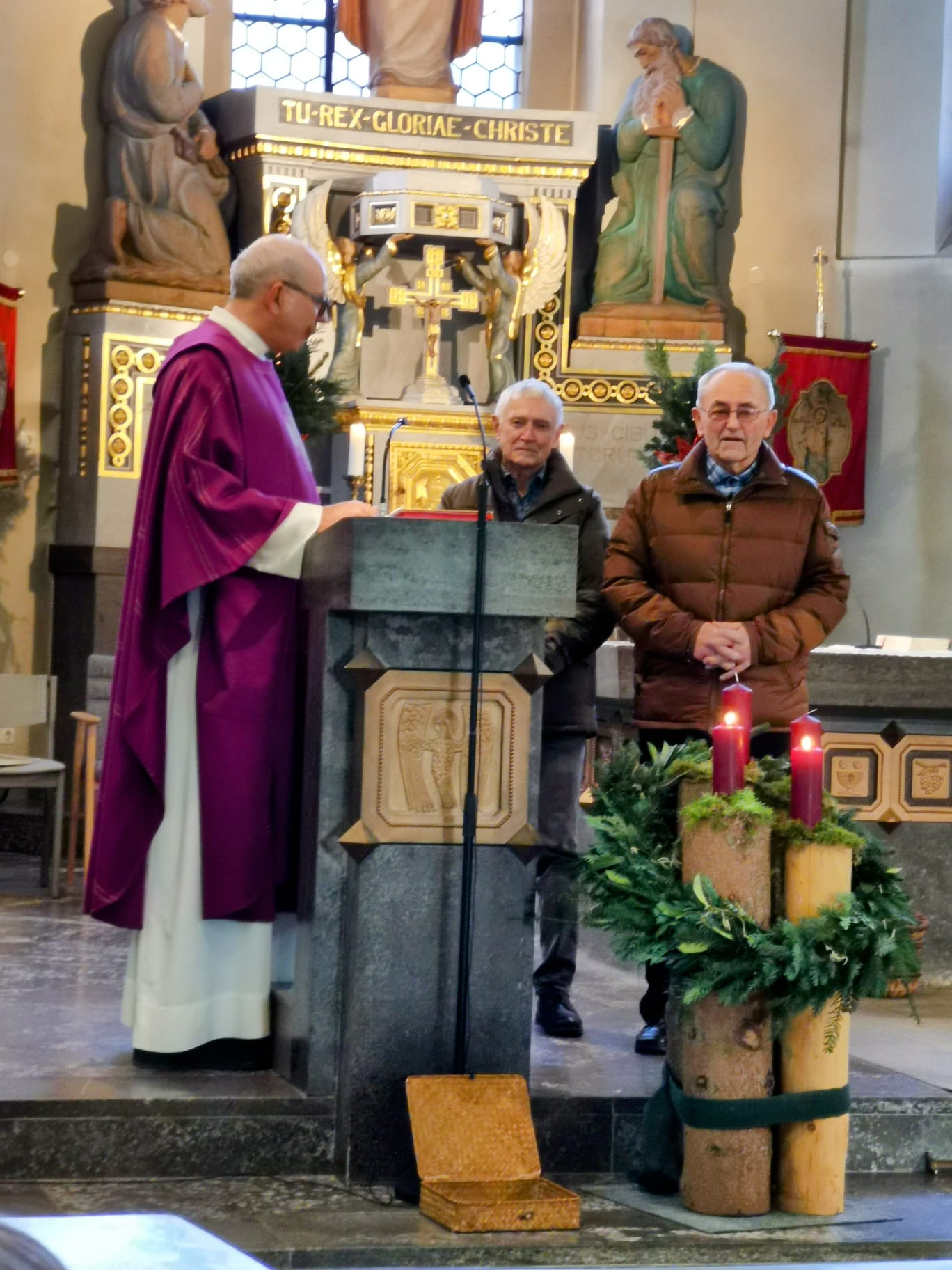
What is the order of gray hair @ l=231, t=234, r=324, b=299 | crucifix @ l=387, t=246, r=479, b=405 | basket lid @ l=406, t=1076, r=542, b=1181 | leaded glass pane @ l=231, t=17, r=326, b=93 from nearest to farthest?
1. basket lid @ l=406, t=1076, r=542, b=1181
2. gray hair @ l=231, t=234, r=324, b=299
3. crucifix @ l=387, t=246, r=479, b=405
4. leaded glass pane @ l=231, t=17, r=326, b=93

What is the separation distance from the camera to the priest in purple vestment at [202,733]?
4.13 m

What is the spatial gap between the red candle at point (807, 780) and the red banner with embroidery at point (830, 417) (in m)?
7.62

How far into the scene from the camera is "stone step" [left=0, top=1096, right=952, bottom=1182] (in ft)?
12.5

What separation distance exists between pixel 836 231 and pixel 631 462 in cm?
207

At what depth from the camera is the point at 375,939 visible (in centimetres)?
391

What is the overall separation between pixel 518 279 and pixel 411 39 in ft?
5.06

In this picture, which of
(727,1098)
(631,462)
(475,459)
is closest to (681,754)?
(727,1098)

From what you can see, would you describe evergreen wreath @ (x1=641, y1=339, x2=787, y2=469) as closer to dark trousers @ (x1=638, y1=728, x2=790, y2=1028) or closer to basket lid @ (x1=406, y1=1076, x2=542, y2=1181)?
dark trousers @ (x1=638, y1=728, x2=790, y2=1028)

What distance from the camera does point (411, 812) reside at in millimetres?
3930

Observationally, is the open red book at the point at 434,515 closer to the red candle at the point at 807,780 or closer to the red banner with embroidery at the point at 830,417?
the red candle at the point at 807,780

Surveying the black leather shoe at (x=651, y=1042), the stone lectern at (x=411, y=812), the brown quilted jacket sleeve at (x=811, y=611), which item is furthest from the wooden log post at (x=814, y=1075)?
the brown quilted jacket sleeve at (x=811, y=611)

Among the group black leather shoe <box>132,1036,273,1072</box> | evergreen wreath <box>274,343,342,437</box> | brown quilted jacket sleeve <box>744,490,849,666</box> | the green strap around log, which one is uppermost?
evergreen wreath <box>274,343,342,437</box>

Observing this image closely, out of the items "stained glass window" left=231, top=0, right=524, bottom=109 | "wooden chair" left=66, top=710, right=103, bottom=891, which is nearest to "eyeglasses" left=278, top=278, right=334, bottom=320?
"wooden chair" left=66, top=710, right=103, bottom=891

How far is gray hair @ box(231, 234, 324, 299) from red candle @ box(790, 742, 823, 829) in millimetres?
Result: 1471
